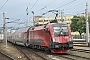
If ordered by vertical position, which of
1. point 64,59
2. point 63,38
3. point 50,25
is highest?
point 50,25

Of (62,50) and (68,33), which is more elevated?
(68,33)

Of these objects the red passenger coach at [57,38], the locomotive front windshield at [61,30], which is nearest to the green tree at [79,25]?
the locomotive front windshield at [61,30]

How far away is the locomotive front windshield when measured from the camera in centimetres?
1968

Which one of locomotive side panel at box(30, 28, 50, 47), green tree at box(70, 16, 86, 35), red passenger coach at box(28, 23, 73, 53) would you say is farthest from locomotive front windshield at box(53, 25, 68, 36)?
green tree at box(70, 16, 86, 35)

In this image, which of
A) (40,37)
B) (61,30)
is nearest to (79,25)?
(40,37)

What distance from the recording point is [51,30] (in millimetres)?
19578

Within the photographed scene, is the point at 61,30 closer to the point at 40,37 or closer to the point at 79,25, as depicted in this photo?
the point at 40,37

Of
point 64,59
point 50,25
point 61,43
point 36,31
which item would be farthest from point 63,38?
point 36,31

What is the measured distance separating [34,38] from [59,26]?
5.76m

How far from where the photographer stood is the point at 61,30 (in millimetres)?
20031

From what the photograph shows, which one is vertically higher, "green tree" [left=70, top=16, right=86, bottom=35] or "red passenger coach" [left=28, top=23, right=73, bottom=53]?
"green tree" [left=70, top=16, right=86, bottom=35]

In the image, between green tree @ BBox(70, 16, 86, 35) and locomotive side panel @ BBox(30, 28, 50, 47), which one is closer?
locomotive side panel @ BBox(30, 28, 50, 47)

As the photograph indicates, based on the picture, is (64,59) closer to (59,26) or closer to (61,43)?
(61,43)

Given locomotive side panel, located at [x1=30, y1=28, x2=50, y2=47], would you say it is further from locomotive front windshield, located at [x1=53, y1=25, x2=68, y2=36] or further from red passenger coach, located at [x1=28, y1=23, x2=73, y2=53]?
locomotive front windshield, located at [x1=53, y1=25, x2=68, y2=36]
